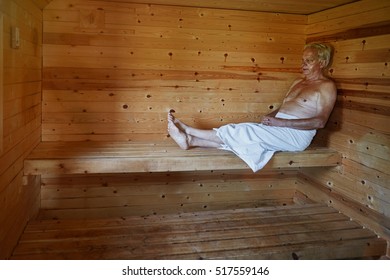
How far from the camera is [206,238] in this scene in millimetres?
2354

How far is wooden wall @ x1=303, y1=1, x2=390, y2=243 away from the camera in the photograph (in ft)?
8.14

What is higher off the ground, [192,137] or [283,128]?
[283,128]

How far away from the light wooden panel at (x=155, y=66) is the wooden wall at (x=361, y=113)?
49 cm

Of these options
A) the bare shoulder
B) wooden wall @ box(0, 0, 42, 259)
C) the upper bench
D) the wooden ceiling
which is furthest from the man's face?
wooden wall @ box(0, 0, 42, 259)

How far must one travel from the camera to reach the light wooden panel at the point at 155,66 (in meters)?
2.88

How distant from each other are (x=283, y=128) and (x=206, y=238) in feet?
3.22

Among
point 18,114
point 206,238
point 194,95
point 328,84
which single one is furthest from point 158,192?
point 328,84

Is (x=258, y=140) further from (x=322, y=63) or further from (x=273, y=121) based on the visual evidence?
(x=322, y=63)

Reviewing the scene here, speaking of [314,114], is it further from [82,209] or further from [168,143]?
[82,209]

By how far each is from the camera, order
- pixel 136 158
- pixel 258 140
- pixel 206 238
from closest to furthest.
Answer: pixel 206 238, pixel 136 158, pixel 258 140

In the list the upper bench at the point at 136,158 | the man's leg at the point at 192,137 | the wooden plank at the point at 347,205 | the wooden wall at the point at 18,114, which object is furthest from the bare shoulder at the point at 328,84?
the wooden wall at the point at 18,114

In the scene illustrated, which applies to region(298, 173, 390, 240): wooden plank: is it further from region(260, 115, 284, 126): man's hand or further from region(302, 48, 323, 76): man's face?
region(302, 48, 323, 76): man's face

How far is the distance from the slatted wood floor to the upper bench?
1.14 ft

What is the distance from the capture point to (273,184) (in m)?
3.49
